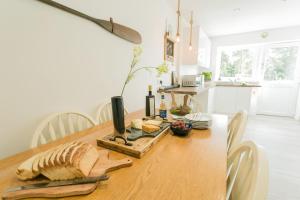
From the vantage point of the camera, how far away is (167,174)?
1.84ft

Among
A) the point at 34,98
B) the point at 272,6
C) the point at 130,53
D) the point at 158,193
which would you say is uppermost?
the point at 272,6

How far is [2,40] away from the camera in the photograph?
0.80 meters

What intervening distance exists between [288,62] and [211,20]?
2.61 m

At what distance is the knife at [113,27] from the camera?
3.39 ft

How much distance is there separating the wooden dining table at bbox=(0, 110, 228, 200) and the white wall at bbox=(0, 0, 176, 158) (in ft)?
1.03

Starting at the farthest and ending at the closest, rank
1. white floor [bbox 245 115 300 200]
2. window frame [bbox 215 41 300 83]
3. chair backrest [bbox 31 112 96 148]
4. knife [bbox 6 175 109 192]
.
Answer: window frame [bbox 215 41 300 83]
white floor [bbox 245 115 300 200]
chair backrest [bbox 31 112 96 148]
knife [bbox 6 175 109 192]

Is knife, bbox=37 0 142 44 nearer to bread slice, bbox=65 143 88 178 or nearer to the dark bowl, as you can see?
bread slice, bbox=65 143 88 178

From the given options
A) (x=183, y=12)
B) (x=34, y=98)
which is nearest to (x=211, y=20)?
(x=183, y=12)

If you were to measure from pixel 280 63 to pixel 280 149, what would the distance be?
3.04 m

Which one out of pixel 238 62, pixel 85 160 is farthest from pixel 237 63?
pixel 85 160

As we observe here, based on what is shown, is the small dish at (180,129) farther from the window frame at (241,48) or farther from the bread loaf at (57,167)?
the window frame at (241,48)

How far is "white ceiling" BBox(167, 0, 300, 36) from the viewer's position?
2689 millimetres

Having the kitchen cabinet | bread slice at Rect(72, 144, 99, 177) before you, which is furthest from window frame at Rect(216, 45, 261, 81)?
bread slice at Rect(72, 144, 99, 177)

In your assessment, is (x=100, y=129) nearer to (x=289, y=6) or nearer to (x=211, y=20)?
(x=211, y=20)
